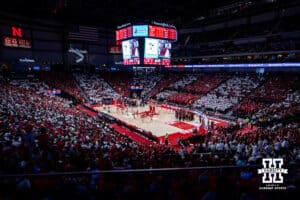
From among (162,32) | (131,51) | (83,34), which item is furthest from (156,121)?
(83,34)

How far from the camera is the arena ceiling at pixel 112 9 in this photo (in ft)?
108

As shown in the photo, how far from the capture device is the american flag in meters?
44.1

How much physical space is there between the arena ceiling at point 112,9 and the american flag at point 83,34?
199 cm

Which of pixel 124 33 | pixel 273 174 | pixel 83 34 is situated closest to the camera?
pixel 273 174

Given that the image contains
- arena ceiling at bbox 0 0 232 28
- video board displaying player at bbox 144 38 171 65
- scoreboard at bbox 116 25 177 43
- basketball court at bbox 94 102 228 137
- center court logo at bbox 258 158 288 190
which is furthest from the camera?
arena ceiling at bbox 0 0 232 28

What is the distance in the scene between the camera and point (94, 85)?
157 ft

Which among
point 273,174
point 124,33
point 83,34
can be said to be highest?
point 83,34

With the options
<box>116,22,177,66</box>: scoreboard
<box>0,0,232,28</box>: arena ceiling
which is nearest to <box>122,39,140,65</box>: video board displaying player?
<box>116,22,177,66</box>: scoreboard

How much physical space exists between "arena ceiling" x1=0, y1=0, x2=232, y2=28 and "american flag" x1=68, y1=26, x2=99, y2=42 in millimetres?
1995

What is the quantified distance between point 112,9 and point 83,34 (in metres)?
12.2

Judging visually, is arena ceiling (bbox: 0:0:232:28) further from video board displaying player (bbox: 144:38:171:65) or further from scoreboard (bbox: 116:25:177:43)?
video board displaying player (bbox: 144:38:171:65)

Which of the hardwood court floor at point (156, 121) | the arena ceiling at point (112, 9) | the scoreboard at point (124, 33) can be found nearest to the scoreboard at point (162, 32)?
the scoreboard at point (124, 33)

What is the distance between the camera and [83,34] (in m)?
45.6

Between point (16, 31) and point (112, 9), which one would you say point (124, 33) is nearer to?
point (112, 9)
